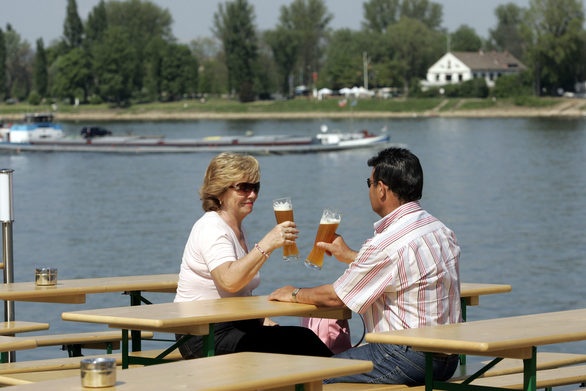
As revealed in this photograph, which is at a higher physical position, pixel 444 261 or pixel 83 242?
pixel 444 261

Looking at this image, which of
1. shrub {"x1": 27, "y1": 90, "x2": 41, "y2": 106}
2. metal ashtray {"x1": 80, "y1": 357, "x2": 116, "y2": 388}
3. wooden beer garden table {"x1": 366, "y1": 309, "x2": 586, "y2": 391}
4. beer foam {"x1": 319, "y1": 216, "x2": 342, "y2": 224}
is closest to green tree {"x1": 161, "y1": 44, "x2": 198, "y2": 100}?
shrub {"x1": 27, "y1": 90, "x2": 41, "y2": 106}

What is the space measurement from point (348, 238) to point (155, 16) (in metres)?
121

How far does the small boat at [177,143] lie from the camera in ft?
190

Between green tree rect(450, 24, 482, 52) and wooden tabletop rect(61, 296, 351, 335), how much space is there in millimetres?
141579

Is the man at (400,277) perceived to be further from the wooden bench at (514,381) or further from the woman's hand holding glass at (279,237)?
the woman's hand holding glass at (279,237)

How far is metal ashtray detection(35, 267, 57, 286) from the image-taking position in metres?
5.36

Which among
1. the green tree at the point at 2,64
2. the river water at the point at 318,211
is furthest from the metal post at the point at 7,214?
the green tree at the point at 2,64

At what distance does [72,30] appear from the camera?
126 metres

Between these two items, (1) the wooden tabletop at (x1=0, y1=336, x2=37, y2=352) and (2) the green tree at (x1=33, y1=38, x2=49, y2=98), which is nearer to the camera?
(1) the wooden tabletop at (x1=0, y1=336, x2=37, y2=352)

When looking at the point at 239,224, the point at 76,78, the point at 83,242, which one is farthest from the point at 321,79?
the point at 239,224

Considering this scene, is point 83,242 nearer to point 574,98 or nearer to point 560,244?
point 560,244

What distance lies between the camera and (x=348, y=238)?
23844 mm

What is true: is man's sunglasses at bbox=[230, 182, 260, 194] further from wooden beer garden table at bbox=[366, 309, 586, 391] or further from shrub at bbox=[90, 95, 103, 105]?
shrub at bbox=[90, 95, 103, 105]

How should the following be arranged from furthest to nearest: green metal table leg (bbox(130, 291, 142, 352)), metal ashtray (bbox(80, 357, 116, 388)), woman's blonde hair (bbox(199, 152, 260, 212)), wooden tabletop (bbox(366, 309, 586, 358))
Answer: green metal table leg (bbox(130, 291, 142, 352)) < woman's blonde hair (bbox(199, 152, 260, 212)) < wooden tabletop (bbox(366, 309, 586, 358)) < metal ashtray (bbox(80, 357, 116, 388))
